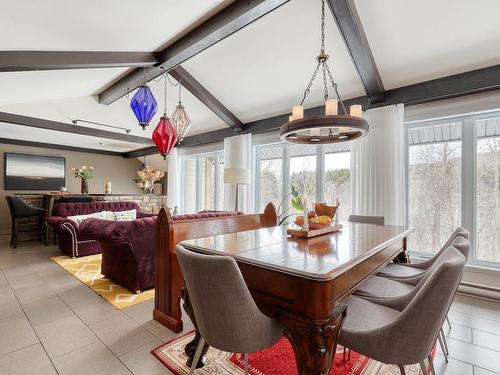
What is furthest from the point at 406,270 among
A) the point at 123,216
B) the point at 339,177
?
the point at 123,216

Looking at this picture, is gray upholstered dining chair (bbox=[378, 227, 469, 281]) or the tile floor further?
gray upholstered dining chair (bbox=[378, 227, 469, 281])

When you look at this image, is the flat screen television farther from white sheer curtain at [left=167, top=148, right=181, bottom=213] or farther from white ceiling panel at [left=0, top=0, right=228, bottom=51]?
white ceiling panel at [left=0, top=0, right=228, bottom=51]

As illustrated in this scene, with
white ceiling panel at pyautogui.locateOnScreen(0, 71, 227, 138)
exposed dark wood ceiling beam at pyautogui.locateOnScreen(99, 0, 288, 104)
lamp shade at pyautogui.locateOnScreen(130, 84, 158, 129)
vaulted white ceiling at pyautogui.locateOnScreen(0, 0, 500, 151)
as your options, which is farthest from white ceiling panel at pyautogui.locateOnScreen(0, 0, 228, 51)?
white ceiling panel at pyautogui.locateOnScreen(0, 71, 227, 138)

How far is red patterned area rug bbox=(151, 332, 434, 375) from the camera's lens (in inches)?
65.6

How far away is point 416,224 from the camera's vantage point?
355 centimetres

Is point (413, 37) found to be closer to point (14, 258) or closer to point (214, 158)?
point (214, 158)

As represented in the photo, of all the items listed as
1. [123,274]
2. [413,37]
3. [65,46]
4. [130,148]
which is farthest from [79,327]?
[130,148]

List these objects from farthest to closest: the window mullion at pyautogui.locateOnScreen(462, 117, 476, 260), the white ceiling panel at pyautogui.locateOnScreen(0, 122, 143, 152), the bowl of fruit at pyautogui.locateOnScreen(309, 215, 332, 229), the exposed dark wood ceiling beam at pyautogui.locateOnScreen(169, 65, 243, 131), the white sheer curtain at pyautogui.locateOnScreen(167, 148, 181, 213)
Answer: the white sheer curtain at pyautogui.locateOnScreen(167, 148, 181, 213)
the white ceiling panel at pyautogui.locateOnScreen(0, 122, 143, 152)
the exposed dark wood ceiling beam at pyautogui.locateOnScreen(169, 65, 243, 131)
the window mullion at pyautogui.locateOnScreen(462, 117, 476, 260)
the bowl of fruit at pyautogui.locateOnScreen(309, 215, 332, 229)

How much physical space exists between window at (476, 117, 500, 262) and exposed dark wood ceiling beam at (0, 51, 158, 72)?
13.9 ft

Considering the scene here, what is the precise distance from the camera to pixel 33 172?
260 inches

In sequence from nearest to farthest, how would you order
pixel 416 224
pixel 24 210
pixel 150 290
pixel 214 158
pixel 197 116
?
pixel 150 290 < pixel 416 224 < pixel 24 210 < pixel 197 116 < pixel 214 158

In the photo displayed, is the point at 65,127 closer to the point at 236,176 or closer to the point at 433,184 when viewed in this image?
the point at 236,176

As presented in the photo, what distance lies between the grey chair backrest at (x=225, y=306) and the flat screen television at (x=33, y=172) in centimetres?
749

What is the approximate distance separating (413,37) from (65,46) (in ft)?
12.1
